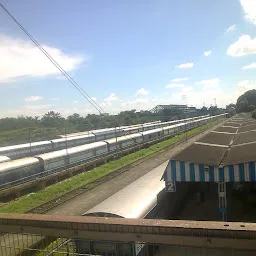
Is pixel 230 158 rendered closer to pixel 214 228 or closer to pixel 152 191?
pixel 152 191

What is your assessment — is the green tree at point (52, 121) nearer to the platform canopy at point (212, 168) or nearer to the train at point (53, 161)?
the train at point (53, 161)

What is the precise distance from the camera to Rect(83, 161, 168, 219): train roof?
9328 millimetres


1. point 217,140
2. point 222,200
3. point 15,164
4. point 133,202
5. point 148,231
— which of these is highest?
point 148,231

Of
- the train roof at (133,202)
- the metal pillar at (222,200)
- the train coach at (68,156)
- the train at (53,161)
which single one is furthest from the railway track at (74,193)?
the metal pillar at (222,200)

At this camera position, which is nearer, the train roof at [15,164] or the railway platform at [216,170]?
the railway platform at [216,170]

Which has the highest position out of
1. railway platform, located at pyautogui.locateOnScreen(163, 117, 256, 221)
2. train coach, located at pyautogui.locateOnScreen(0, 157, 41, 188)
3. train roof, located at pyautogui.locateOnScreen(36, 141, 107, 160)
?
railway platform, located at pyautogui.locateOnScreen(163, 117, 256, 221)

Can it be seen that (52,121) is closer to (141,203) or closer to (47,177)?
(47,177)

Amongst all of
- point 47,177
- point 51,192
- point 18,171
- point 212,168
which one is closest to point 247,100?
point 47,177

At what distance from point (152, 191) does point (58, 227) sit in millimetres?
8325

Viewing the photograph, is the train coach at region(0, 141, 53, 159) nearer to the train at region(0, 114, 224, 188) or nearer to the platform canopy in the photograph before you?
the train at region(0, 114, 224, 188)

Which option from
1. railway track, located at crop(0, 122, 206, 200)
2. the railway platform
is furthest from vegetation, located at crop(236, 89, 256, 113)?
the railway platform

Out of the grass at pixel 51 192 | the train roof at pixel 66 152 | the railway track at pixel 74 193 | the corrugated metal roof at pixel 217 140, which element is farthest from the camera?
the train roof at pixel 66 152

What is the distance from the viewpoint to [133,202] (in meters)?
10.4

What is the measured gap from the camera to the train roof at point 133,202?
30.6 ft
